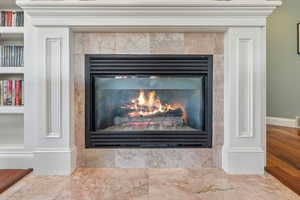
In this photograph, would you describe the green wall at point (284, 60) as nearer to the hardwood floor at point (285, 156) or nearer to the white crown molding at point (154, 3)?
the hardwood floor at point (285, 156)

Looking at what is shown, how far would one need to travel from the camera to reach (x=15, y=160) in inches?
70.8

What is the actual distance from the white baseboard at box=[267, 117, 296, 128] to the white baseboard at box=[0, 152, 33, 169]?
3679 mm

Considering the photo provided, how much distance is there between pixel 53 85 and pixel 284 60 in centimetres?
357

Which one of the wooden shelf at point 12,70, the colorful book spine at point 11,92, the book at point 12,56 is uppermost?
the book at point 12,56

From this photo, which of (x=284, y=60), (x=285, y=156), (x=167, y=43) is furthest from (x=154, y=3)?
(x=284, y=60)

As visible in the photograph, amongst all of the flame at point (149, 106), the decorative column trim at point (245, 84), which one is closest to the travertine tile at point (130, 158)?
the flame at point (149, 106)

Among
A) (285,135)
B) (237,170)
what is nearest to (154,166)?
(237,170)

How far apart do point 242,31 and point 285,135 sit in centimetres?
205

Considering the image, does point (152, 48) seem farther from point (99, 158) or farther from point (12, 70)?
point (12, 70)

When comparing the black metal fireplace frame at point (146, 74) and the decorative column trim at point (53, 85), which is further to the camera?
the black metal fireplace frame at point (146, 74)

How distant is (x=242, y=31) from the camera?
1.67 meters

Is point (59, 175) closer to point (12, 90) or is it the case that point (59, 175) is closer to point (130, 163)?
point (130, 163)

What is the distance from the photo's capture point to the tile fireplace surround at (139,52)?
1614 millimetres

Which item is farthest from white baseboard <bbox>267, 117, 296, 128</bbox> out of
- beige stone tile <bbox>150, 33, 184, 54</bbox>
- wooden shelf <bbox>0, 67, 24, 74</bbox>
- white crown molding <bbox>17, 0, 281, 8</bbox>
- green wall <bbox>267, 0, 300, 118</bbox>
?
wooden shelf <bbox>0, 67, 24, 74</bbox>
